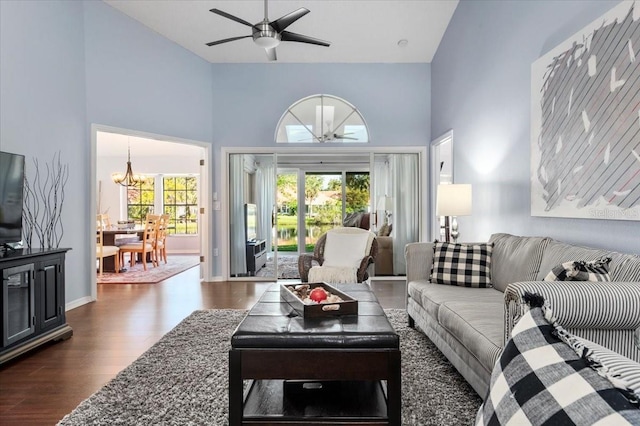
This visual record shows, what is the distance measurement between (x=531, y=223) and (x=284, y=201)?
700cm

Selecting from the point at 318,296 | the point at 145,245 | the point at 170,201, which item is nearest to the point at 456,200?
the point at 318,296

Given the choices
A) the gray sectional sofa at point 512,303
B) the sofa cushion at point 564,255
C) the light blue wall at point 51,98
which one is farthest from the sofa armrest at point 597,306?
the light blue wall at point 51,98

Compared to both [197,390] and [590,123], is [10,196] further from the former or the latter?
[590,123]

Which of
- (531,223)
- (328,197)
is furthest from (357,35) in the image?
(328,197)

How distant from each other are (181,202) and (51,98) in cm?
685

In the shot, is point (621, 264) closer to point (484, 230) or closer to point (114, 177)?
point (484, 230)

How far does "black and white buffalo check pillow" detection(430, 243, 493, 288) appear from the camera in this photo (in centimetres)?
334

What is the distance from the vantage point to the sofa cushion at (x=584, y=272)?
1929 millimetres

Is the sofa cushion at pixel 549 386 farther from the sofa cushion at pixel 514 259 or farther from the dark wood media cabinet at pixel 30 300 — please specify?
the dark wood media cabinet at pixel 30 300

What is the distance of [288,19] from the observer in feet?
12.3

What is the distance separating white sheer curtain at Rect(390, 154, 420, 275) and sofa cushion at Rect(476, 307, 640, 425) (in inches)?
234

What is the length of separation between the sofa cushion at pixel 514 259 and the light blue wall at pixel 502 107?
0.79ft

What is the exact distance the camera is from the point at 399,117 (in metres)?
6.50

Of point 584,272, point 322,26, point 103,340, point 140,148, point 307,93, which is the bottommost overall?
point 103,340
